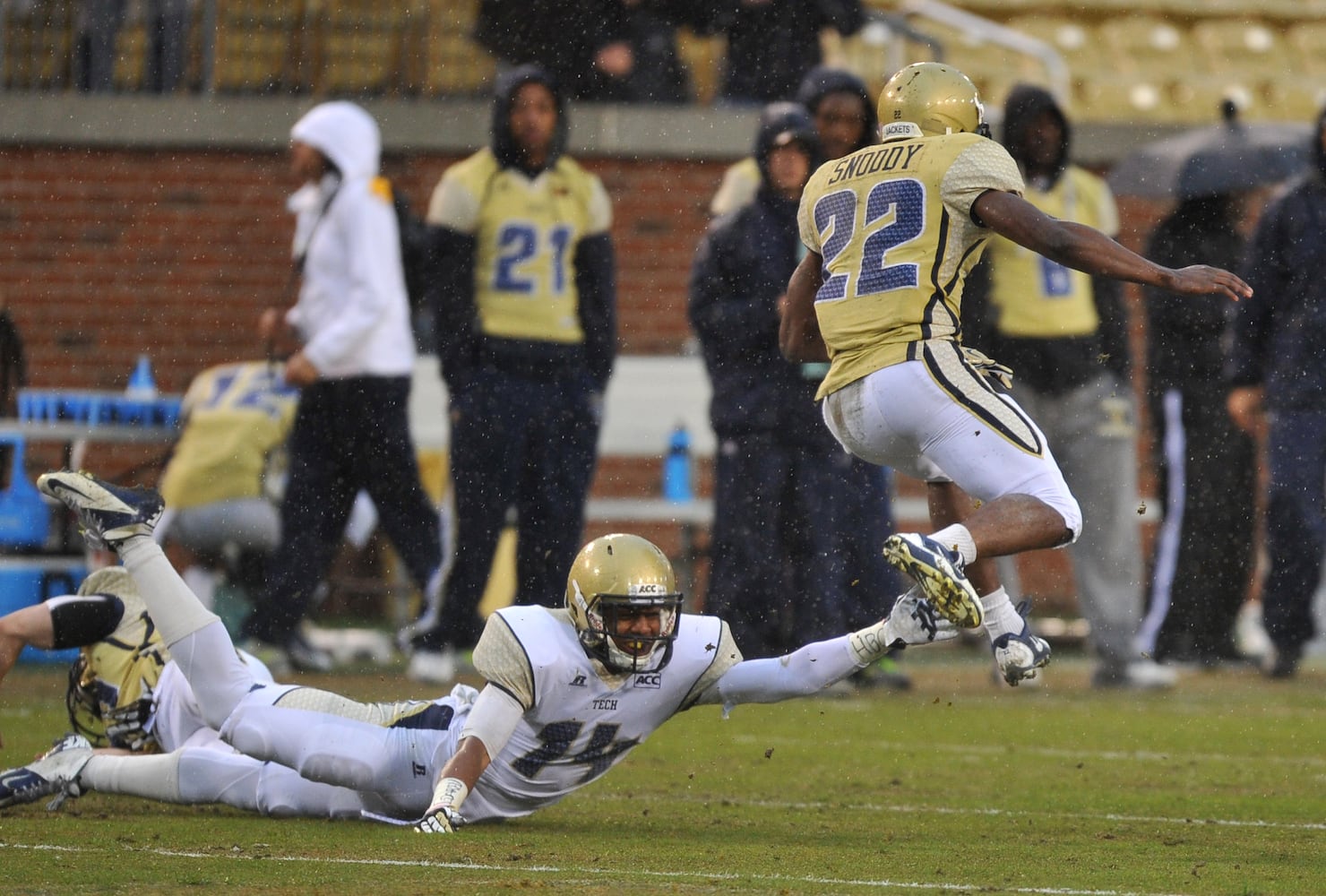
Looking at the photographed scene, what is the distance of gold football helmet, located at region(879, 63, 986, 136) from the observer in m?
6.17

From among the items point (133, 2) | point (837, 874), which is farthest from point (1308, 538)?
point (133, 2)

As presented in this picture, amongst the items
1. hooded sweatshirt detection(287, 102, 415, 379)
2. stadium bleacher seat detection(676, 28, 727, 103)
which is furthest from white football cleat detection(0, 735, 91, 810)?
stadium bleacher seat detection(676, 28, 727, 103)

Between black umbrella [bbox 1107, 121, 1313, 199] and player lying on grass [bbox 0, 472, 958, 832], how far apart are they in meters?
5.79

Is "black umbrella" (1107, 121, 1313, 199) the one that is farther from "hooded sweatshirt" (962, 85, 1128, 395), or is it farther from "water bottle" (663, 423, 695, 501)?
"water bottle" (663, 423, 695, 501)

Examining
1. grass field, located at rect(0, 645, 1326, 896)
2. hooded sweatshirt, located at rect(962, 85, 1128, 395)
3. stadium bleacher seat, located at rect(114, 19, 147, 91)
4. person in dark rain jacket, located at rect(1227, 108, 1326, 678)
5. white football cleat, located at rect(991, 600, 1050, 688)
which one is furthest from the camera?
stadium bleacher seat, located at rect(114, 19, 147, 91)

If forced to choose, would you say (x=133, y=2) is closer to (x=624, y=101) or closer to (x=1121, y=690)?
(x=624, y=101)

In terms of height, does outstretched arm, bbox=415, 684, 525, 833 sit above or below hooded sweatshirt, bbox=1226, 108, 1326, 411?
below

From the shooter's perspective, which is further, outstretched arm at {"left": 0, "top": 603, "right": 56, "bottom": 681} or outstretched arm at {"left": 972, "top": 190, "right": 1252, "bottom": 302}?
outstretched arm at {"left": 0, "top": 603, "right": 56, "bottom": 681}

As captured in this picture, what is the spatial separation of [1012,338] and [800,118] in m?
1.38

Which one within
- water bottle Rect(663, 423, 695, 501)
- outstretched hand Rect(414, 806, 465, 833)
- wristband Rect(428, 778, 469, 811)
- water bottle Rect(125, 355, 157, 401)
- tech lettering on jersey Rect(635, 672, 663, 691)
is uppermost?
tech lettering on jersey Rect(635, 672, 663, 691)

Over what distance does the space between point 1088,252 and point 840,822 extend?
1.72 meters

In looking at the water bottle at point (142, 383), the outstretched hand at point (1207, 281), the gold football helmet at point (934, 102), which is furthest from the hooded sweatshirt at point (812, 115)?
the outstretched hand at point (1207, 281)

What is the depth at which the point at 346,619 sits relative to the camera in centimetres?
1322

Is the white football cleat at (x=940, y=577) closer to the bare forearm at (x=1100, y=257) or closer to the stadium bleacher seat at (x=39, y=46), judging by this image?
the bare forearm at (x=1100, y=257)
